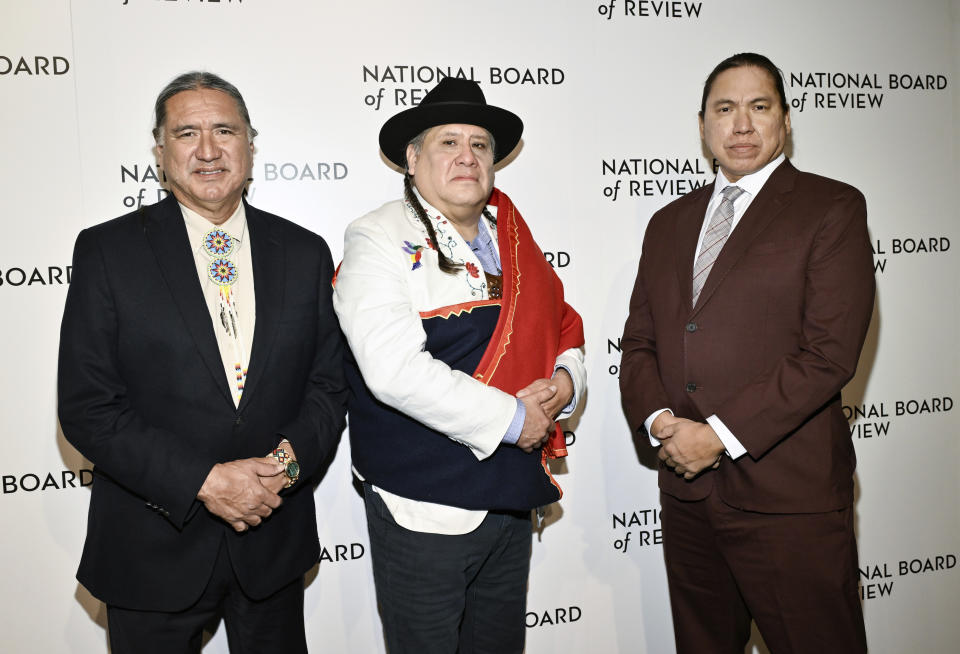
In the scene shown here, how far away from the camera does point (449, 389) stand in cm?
168

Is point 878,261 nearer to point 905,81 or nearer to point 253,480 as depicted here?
point 905,81

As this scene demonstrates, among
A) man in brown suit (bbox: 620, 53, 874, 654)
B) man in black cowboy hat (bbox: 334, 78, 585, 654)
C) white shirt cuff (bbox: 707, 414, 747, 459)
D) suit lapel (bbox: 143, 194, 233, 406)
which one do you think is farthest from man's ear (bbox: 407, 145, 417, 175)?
white shirt cuff (bbox: 707, 414, 747, 459)

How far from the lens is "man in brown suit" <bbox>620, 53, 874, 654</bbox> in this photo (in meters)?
1.89

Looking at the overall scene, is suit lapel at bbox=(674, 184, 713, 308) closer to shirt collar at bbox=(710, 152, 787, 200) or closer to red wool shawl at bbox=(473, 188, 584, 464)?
shirt collar at bbox=(710, 152, 787, 200)

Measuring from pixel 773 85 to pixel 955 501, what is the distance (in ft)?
6.62

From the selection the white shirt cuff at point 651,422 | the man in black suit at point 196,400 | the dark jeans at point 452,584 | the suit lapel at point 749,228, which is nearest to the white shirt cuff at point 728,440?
the white shirt cuff at point 651,422

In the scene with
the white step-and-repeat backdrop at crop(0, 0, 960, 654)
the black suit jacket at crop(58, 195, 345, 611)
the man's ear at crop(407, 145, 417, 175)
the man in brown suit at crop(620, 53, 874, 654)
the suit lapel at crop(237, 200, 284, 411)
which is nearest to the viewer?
the black suit jacket at crop(58, 195, 345, 611)

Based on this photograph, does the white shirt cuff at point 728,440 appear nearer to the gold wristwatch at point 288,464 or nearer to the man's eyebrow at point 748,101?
the man's eyebrow at point 748,101

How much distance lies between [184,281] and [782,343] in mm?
1572

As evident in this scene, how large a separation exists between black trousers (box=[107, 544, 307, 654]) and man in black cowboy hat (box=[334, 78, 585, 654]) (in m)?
0.26

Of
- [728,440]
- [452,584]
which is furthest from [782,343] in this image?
[452,584]

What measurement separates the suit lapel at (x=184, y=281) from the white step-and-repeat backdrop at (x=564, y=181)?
54 cm

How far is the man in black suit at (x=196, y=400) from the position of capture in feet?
5.51

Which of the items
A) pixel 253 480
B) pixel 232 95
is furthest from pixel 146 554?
pixel 232 95
